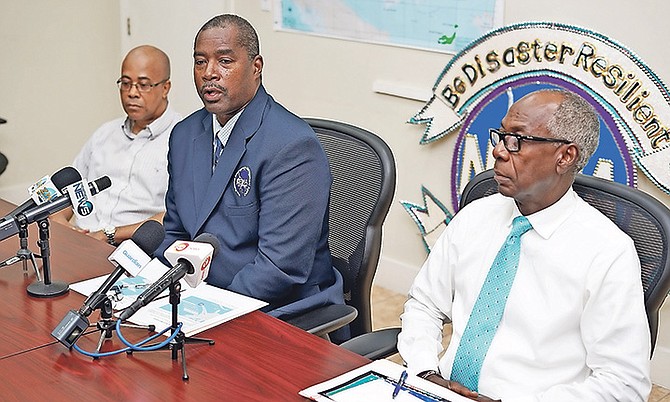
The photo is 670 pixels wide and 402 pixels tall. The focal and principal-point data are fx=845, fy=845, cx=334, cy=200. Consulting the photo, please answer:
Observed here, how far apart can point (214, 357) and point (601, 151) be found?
1.79 meters

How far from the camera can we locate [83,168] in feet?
10.2

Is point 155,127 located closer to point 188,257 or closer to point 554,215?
point 188,257

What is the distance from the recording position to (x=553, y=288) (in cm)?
164

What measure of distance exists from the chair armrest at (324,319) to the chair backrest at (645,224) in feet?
1.90

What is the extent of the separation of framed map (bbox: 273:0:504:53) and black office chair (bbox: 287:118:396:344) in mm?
1165

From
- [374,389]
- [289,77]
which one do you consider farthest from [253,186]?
[289,77]

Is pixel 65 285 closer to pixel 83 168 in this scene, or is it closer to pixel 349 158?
pixel 349 158

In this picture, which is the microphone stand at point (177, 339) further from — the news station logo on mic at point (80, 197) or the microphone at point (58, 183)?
the microphone at point (58, 183)

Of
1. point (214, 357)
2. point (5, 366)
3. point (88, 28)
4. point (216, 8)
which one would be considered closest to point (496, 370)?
point (214, 357)

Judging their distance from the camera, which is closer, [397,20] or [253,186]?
[253,186]

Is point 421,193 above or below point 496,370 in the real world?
below

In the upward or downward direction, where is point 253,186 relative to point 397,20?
downward

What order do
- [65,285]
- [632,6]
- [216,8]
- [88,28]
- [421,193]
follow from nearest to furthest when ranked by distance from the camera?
[65,285] < [632,6] < [421,193] < [216,8] < [88,28]

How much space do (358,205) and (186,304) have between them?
560mm
